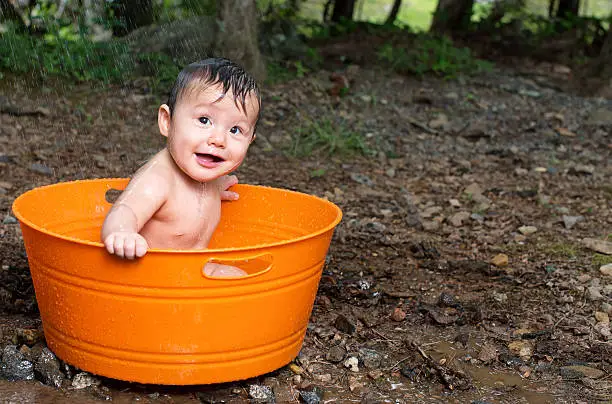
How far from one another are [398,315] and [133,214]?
1044mm

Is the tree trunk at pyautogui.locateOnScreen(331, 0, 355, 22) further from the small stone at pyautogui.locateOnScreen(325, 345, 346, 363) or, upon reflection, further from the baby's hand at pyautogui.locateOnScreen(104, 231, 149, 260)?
the baby's hand at pyautogui.locateOnScreen(104, 231, 149, 260)

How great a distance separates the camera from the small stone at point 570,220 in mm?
4008

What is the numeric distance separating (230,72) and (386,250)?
1440 millimetres

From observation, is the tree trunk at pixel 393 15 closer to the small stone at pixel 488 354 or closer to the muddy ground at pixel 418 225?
the muddy ground at pixel 418 225

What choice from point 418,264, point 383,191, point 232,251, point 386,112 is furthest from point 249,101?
point 386,112

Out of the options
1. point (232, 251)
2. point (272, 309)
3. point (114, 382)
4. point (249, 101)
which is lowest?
point (114, 382)

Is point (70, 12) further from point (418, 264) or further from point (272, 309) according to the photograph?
point (272, 309)

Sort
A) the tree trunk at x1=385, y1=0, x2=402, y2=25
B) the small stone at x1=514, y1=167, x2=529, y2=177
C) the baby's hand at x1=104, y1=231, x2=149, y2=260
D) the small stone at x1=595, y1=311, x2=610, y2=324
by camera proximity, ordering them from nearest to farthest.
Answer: the baby's hand at x1=104, y1=231, x2=149, y2=260, the small stone at x1=595, y1=311, x2=610, y2=324, the small stone at x1=514, y1=167, x2=529, y2=177, the tree trunk at x1=385, y1=0, x2=402, y2=25

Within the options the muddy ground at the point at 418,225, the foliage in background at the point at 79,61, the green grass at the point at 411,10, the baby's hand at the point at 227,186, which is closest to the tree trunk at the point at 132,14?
the foliage in background at the point at 79,61

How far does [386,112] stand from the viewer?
5801mm

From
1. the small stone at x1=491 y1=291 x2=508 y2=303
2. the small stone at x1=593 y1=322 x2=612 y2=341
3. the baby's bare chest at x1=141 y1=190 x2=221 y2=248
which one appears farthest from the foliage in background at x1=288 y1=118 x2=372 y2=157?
the small stone at x1=593 y1=322 x2=612 y2=341

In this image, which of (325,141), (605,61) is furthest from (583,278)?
(605,61)

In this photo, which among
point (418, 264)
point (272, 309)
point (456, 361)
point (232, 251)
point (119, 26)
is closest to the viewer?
point (232, 251)

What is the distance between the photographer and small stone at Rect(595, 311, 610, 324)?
2.98 m
